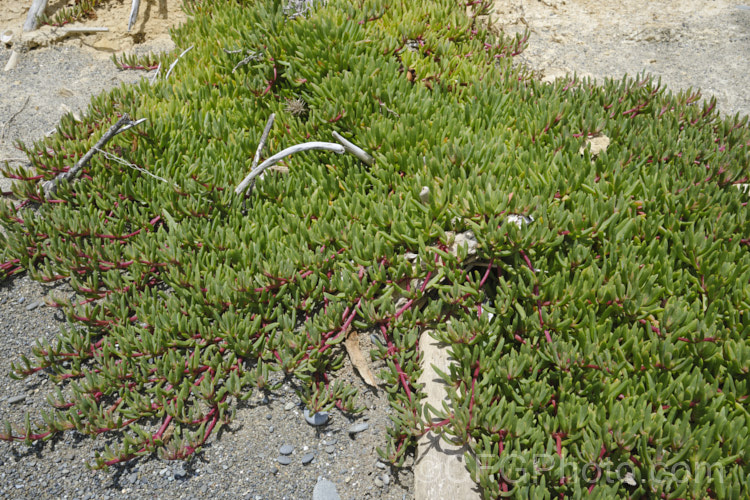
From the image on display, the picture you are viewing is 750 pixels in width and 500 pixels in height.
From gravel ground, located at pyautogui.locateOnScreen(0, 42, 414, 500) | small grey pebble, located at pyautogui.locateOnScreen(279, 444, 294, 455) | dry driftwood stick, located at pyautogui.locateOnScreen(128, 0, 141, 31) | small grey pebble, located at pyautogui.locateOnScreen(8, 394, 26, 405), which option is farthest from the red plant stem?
dry driftwood stick, located at pyautogui.locateOnScreen(128, 0, 141, 31)

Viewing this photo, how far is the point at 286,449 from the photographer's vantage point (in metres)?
2.71

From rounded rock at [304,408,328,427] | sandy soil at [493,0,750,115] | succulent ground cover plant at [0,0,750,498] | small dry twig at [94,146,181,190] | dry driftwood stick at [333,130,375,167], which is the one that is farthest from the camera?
sandy soil at [493,0,750,115]

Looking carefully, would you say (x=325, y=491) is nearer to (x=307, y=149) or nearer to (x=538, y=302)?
(x=538, y=302)

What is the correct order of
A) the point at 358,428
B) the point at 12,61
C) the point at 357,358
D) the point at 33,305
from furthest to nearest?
the point at 12,61 → the point at 33,305 → the point at 357,358 → the point at 358,428

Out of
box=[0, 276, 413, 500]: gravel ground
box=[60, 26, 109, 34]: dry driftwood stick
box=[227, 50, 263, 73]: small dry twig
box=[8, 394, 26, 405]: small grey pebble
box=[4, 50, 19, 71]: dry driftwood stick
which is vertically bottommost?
box=[0, 276, 413, 500]: gravel ground

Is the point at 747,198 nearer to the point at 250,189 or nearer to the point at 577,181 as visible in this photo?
the point at 577,181

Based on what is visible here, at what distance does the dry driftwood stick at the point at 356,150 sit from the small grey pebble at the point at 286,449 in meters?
1.85

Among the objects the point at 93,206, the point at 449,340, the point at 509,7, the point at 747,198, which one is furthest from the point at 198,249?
the point at 509,7

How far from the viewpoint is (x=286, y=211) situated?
11.3 feet

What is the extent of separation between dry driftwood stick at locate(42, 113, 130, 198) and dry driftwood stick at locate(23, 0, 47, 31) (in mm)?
3150

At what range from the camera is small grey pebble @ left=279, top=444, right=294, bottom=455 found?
2.71m

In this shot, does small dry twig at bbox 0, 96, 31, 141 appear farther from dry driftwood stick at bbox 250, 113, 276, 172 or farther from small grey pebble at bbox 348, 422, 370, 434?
small grey pebble at bbox 348, 422, 370, 434

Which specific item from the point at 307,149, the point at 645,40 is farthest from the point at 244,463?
the point at 645,40

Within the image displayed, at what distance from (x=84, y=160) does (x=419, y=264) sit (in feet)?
7.52
